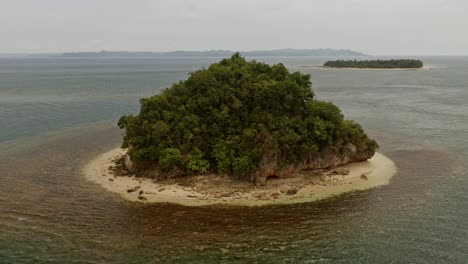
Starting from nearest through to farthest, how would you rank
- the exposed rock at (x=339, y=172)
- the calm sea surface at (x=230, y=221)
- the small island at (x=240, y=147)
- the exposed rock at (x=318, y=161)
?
the calm sea surface at (x=230, y=221)
the small island at (x=240, y=147)
the exposed rock at (x=318, y=161)
the exposed rock at (x=339, y=172)

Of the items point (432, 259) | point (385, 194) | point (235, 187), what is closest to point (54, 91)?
point (235, 187)

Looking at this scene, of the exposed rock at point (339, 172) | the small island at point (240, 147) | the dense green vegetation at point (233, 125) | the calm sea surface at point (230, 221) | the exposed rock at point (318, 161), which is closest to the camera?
the calm sea surface at point (230, 221)

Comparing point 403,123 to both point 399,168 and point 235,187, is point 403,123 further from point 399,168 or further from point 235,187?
point 235,187

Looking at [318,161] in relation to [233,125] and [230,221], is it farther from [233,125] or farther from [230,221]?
[230,221]

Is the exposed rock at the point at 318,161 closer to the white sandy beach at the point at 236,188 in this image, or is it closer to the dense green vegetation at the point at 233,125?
the dense green vegetation at the point at 233,125

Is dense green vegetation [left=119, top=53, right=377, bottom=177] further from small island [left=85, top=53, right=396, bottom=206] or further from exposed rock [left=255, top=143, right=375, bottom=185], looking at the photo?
exposed rock [left=255, top=143, right=375, bottom=185]

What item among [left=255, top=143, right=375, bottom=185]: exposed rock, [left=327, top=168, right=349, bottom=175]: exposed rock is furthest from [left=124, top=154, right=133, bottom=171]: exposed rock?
[left=327, top=168, right=349, bottom=175]: exposed rock

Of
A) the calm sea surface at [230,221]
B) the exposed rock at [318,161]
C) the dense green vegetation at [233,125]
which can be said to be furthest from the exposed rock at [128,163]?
the exposed rock at [318,161]
